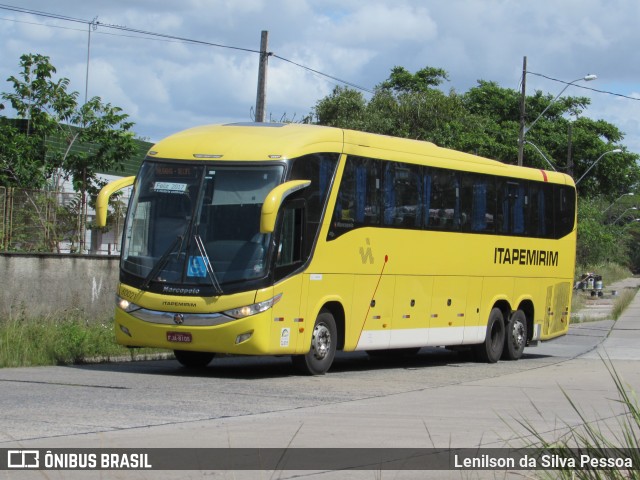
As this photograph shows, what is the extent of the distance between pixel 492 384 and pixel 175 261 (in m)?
5.18

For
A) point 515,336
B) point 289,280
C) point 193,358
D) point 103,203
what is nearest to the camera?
point 289,280

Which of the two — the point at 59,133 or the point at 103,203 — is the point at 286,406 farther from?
the point at 59,133

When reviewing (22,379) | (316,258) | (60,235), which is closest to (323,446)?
(22,379)

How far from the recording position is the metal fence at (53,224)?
76.0ft

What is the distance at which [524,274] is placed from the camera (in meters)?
23.6

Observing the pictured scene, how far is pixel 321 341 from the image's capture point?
17500 mm

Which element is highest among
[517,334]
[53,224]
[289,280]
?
[53,224]

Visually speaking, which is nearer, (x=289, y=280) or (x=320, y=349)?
(x=289, y=280)

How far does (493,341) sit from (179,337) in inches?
344

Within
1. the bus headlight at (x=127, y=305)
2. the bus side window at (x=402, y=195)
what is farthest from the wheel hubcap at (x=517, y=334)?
the bus headlight at (x=127, y=305)

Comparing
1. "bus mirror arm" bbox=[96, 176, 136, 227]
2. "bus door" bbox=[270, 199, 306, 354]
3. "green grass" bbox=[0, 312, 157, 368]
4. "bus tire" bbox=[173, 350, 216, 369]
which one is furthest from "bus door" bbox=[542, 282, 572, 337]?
"bus mirror arm" bbox=[96, 176, 136, 227]

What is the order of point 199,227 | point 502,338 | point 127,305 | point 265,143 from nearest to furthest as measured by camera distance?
point 199,227
point 127,305
point 265,143
point 502,338

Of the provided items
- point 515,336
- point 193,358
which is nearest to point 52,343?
point 193,358

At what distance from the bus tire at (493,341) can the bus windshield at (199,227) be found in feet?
25.7
